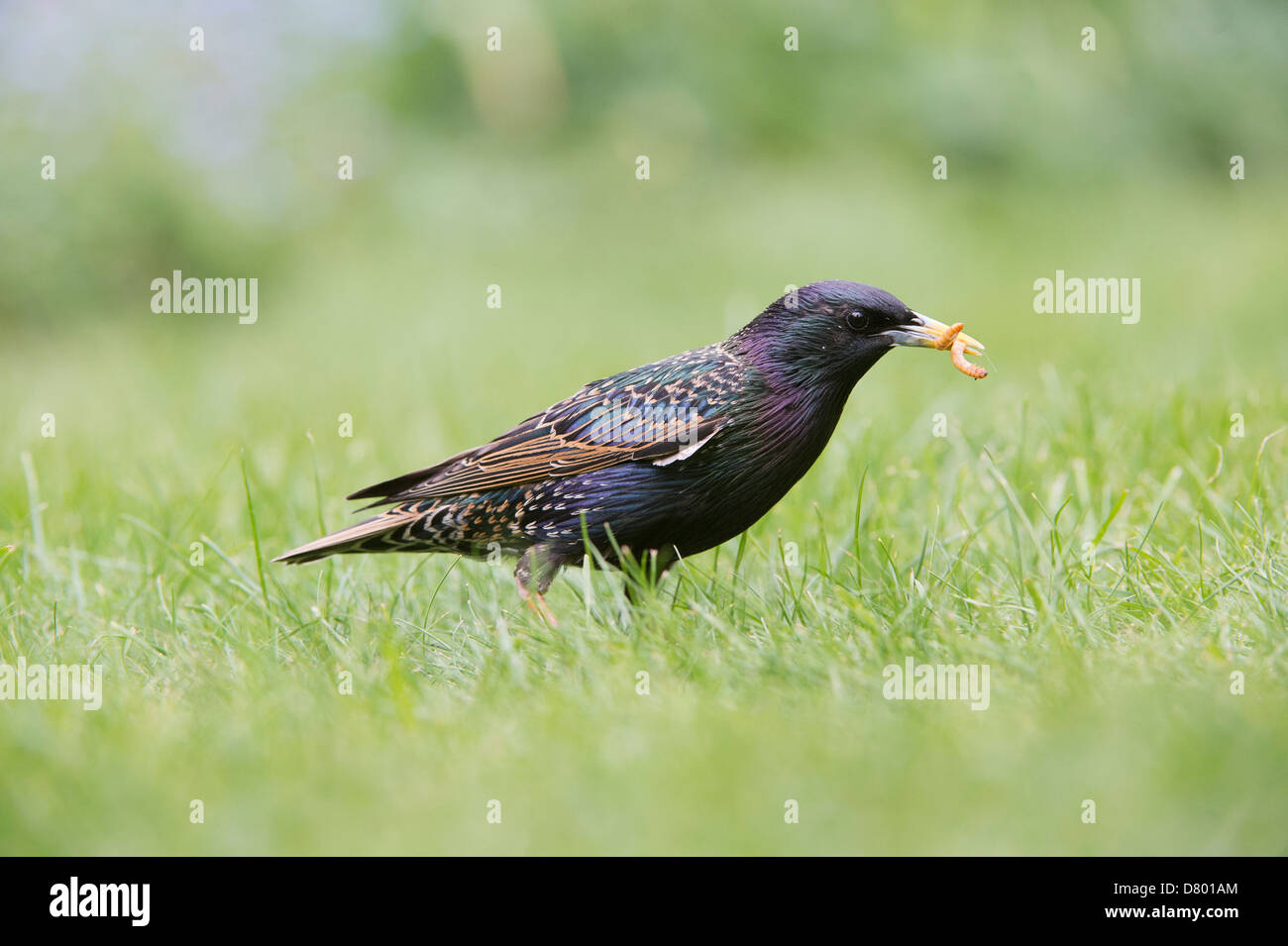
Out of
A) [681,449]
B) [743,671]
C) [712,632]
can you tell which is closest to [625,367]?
[681,449]

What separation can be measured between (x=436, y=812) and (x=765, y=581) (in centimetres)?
160

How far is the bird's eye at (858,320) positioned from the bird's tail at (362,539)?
137cm

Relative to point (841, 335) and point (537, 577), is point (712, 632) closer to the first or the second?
point (537, 577)

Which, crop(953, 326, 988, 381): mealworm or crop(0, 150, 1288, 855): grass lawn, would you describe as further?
crop(953, 326, 988, 381): mealworm

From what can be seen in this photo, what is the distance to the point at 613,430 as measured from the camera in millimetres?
3789

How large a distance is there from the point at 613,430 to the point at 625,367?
340 cm

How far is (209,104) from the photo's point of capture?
10.1 meters

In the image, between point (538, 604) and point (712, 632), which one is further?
point (538, 604)

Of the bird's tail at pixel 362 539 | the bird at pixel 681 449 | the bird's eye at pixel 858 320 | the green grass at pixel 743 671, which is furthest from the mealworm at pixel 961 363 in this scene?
the bird's tail at pixel 362 539

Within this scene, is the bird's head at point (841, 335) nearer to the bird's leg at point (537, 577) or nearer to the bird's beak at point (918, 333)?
the bird's beak at point (918, 333)

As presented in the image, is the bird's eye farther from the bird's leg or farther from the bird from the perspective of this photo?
the bird's leg

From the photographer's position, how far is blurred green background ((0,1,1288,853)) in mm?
2709

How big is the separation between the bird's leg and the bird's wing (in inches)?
8.6

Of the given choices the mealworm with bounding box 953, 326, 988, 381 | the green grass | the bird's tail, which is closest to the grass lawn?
the green grass
